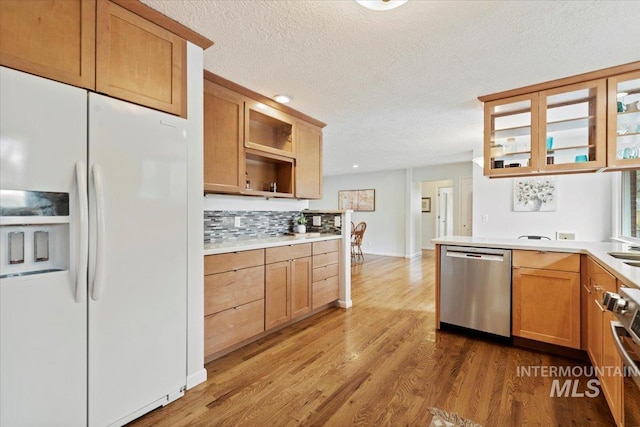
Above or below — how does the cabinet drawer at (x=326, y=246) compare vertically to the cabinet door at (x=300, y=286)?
above

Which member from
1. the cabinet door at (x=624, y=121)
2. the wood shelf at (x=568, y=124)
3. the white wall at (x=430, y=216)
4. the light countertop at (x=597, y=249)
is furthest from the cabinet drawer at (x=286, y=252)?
the white wall at (x=430, y=216)

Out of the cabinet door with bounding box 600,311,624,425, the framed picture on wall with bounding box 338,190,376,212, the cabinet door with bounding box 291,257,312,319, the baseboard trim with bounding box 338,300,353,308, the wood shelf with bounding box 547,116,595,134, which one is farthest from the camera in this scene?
the framed picture on wall with bounding box 338,190,376,212

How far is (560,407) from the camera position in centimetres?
176

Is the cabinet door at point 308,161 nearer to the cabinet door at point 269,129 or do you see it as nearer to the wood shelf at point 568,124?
the cabinet door at point 269,129

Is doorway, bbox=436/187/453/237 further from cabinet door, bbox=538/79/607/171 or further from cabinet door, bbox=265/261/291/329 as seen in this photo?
cabinet door, bbox=265/261/291/329

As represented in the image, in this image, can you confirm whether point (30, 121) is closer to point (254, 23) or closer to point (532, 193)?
point (254, 23)

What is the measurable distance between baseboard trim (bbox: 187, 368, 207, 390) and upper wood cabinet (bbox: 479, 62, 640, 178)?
9.93 ft

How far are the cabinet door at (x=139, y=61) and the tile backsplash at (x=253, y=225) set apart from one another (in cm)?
122

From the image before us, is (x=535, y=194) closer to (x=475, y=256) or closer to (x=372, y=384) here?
(x=475, y=256)

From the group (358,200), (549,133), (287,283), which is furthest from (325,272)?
(358,200)

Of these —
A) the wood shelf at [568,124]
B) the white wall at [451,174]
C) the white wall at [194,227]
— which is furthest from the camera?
the white wall at [451,174]

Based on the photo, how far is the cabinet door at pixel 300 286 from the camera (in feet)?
9.72

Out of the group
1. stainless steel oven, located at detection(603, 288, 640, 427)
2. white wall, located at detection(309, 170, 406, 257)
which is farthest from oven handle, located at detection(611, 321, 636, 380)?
white wall, located at detection(309, 170, 406, 257)

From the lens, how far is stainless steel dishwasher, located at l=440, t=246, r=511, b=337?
2.57 metres
